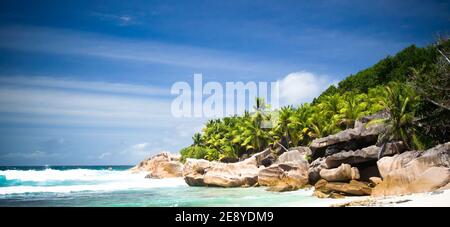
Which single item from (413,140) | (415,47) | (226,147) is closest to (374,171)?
(413,140)

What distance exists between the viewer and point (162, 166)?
48281 millimetres

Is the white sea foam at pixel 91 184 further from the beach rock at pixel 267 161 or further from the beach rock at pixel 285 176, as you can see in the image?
the beach rock at pixel 285 176

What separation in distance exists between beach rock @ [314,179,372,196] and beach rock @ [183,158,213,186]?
14350mm

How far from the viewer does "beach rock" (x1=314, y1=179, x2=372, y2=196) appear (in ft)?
62.8

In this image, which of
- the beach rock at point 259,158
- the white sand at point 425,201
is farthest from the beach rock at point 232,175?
the white sand at point 425,201

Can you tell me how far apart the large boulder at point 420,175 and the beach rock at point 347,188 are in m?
0.98

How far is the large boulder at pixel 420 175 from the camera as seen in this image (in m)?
15.5

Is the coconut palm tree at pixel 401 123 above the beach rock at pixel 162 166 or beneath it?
above

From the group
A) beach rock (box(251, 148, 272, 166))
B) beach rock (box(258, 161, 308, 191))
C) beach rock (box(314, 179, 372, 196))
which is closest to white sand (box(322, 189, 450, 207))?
beach rock (box(314, 179, 372, 196))

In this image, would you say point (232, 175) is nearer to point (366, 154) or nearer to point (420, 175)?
point (366, 154)

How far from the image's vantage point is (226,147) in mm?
45250

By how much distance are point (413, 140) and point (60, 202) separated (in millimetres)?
20618

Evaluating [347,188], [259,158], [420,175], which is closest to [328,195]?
[347,188]
